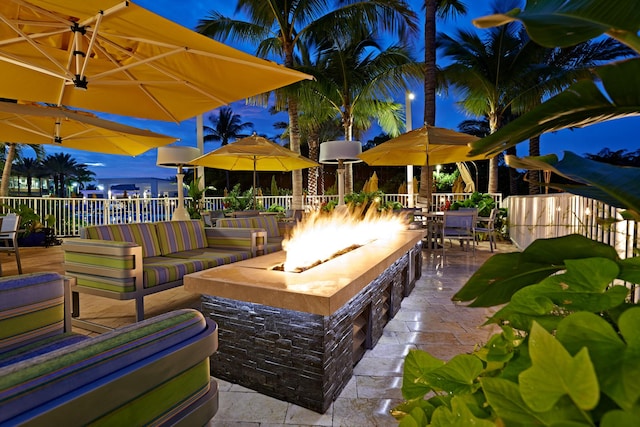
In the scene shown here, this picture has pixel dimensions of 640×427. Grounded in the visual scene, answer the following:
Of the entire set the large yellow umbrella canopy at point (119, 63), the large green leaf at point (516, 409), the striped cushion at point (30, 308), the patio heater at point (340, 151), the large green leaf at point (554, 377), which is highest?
the large yellow umbrella canopy at point (119, 63)

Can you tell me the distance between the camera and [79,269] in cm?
309

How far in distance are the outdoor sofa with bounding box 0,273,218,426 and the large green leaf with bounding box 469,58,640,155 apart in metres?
0.80

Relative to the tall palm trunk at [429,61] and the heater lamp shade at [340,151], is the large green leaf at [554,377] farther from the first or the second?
the tall palm trunk at [429,61]

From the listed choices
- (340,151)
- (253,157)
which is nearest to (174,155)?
(253,157)

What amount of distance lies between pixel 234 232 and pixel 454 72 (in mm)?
10325

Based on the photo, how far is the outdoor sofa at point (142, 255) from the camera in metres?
2.79

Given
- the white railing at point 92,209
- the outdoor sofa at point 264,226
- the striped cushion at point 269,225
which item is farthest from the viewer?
the white railing at point 92,209

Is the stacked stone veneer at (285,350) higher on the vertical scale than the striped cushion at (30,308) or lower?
lower

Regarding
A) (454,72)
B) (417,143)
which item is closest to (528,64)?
(454,72)

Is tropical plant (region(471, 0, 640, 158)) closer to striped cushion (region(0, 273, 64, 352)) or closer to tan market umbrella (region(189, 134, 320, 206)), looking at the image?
striped cushion (region(0, 273, 64, 352))

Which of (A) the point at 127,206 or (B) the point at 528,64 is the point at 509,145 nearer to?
(A) the point at 127,206

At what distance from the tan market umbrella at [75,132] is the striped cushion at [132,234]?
3.90 ft

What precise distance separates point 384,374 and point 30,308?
1903 millimetres

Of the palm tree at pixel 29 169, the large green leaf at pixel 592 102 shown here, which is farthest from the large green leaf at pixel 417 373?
the palm tree at pixel 29 169
